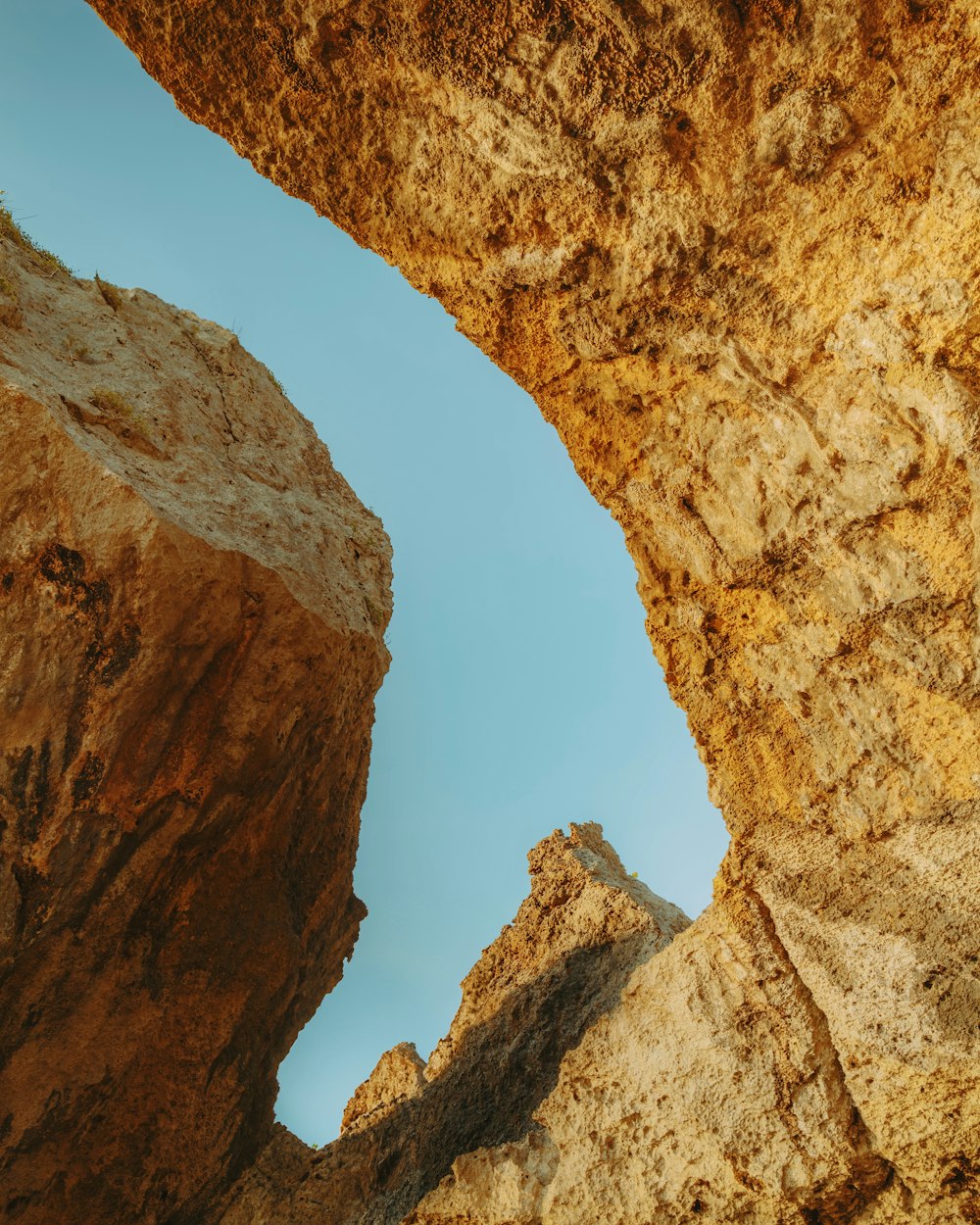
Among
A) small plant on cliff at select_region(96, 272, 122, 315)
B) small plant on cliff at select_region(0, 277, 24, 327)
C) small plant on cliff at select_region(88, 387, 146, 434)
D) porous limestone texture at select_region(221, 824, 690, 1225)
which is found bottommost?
porous limestone texture at select_region(221, 824, 690, 1225)

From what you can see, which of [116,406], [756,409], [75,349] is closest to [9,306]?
[75,349]

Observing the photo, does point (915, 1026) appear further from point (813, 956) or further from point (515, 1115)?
point (515, 1115)

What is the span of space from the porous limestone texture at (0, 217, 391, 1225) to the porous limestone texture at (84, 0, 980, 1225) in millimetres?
2484

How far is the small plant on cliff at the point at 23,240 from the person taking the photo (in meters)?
8.16

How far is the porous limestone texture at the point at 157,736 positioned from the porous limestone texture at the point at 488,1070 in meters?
0.75

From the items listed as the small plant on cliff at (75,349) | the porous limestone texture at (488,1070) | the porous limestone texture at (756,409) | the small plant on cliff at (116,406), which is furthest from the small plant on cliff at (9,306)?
the porous limestone texture at (488,1070)

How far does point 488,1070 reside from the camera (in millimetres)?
8758

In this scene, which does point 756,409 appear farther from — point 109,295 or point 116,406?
point 109,295

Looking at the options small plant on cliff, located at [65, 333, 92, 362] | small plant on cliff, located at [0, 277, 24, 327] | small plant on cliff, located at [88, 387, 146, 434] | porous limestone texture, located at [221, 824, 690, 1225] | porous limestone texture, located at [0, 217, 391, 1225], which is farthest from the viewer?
porous limestone texture, located at [221, 824, 690, 1225]

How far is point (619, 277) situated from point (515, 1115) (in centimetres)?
681

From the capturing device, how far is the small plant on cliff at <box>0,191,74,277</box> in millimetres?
8156

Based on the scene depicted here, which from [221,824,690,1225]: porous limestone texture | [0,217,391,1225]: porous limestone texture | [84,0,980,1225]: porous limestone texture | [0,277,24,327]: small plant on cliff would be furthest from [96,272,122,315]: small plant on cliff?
[221,824,690,1225]: porous limestone texture

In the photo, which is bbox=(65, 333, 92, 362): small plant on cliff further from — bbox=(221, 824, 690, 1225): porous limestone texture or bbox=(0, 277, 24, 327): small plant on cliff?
bbox=(221, 824, 690, 1225): porous limestone texture

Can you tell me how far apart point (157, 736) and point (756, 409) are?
16.0 feet
